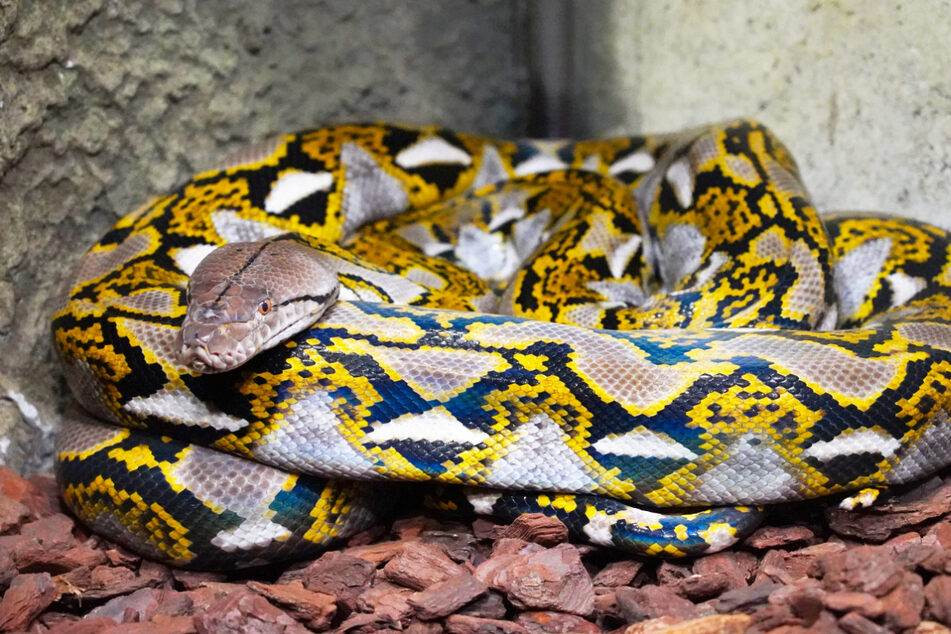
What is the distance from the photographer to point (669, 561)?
9.32ft

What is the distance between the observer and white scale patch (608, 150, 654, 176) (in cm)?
494

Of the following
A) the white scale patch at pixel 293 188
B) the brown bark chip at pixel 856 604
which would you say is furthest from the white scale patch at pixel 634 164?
the brown bark chip at pixel 856 604

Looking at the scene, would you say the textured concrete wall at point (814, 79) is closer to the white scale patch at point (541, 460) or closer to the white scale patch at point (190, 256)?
the white scale patch at point (541, 460)

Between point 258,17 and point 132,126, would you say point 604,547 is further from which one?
point 258,17

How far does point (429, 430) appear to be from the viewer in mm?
2850

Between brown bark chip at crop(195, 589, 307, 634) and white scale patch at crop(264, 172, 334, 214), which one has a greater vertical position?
white scale patch at crop(264, 172, 334, 214)

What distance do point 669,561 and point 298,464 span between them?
142 centimetres

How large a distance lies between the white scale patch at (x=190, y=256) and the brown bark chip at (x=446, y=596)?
2.03 meters

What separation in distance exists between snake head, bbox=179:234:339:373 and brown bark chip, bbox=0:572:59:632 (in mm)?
933

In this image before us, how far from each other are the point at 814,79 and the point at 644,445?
2.56m

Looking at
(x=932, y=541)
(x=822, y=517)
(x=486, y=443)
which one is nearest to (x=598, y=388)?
(x=486, y=443)

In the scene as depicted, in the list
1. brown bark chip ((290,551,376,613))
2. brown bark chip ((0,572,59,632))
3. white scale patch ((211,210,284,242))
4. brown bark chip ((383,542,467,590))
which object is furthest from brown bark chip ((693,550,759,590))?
white scale patch ((211,210,284,242))

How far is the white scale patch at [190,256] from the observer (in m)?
3.78

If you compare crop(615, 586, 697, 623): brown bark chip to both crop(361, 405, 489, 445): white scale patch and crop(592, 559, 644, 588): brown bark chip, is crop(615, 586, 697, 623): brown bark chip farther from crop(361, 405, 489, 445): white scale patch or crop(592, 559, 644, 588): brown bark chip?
crop(361, 405, 489, 445): white scale patch
